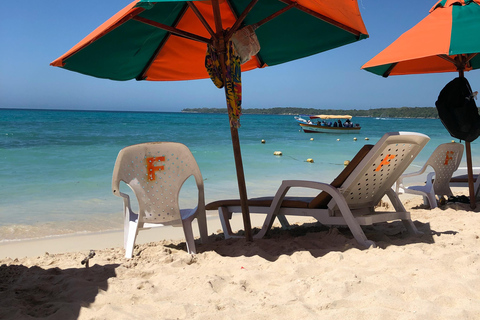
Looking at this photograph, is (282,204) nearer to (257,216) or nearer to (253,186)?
(257,216)

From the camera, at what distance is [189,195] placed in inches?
308

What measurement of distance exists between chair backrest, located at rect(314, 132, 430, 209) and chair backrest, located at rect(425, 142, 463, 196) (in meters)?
2.00

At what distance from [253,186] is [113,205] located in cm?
335

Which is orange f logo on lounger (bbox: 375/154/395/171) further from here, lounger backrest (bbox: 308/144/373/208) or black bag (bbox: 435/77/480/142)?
black bag (bbox: 435/77/480/142)

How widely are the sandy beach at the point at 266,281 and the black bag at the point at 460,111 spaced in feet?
5.08

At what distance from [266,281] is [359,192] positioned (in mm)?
1389

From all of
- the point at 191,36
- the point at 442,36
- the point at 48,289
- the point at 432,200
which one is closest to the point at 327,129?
the point at 432,200

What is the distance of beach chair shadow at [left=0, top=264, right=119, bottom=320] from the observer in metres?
2.28

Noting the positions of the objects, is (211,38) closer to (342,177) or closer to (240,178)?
(240,178)

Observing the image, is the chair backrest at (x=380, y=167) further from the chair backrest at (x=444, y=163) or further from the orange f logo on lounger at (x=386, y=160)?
the chair backrest at (x=444, y=163)

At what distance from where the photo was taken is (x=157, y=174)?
11.7 ft

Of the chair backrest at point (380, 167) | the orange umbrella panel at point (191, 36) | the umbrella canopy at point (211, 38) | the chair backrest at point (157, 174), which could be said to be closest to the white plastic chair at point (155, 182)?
the chair backrest at point (157, 174)

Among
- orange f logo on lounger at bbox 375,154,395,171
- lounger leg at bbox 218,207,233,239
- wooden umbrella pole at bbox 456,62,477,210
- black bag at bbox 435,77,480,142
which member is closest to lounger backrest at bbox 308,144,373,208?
orange f logo on lounger at bbox 375,154,395,171

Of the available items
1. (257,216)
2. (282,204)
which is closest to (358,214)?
(282,204)
